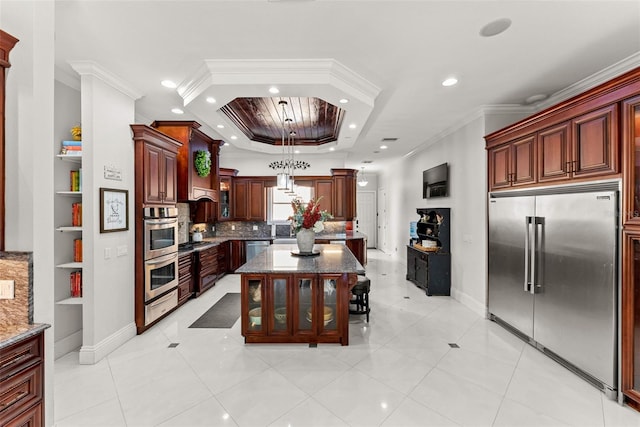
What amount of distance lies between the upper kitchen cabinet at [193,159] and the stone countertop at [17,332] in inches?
124

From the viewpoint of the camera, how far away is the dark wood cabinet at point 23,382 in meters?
1.36

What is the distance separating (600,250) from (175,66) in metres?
4.23

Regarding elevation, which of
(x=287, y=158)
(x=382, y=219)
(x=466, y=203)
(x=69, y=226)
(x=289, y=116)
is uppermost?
(x=289, y=116)

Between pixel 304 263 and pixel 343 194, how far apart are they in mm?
4104

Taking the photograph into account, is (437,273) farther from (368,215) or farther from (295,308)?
(368,215)

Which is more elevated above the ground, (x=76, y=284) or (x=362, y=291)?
(x=76, y=284)

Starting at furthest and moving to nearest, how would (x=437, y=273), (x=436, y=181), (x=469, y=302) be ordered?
(x=436, y=181)
(x=437, y=273)
(x=469, y=302)

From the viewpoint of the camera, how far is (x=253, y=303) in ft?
10.2

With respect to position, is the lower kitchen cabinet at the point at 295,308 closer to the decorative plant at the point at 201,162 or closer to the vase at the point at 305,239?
the vase at the point at 305,239

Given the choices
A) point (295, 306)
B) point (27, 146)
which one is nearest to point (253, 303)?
point (295, 306)

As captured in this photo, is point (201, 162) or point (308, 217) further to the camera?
point (201, 162)

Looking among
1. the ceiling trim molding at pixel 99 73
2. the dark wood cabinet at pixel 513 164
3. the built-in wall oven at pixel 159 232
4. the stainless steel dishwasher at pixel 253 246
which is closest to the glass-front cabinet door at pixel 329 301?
the built-in wall oven at pixel 159 232

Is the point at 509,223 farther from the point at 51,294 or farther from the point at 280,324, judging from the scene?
the point at 51,294

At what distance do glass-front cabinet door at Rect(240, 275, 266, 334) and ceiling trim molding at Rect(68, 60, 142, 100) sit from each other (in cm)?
253
